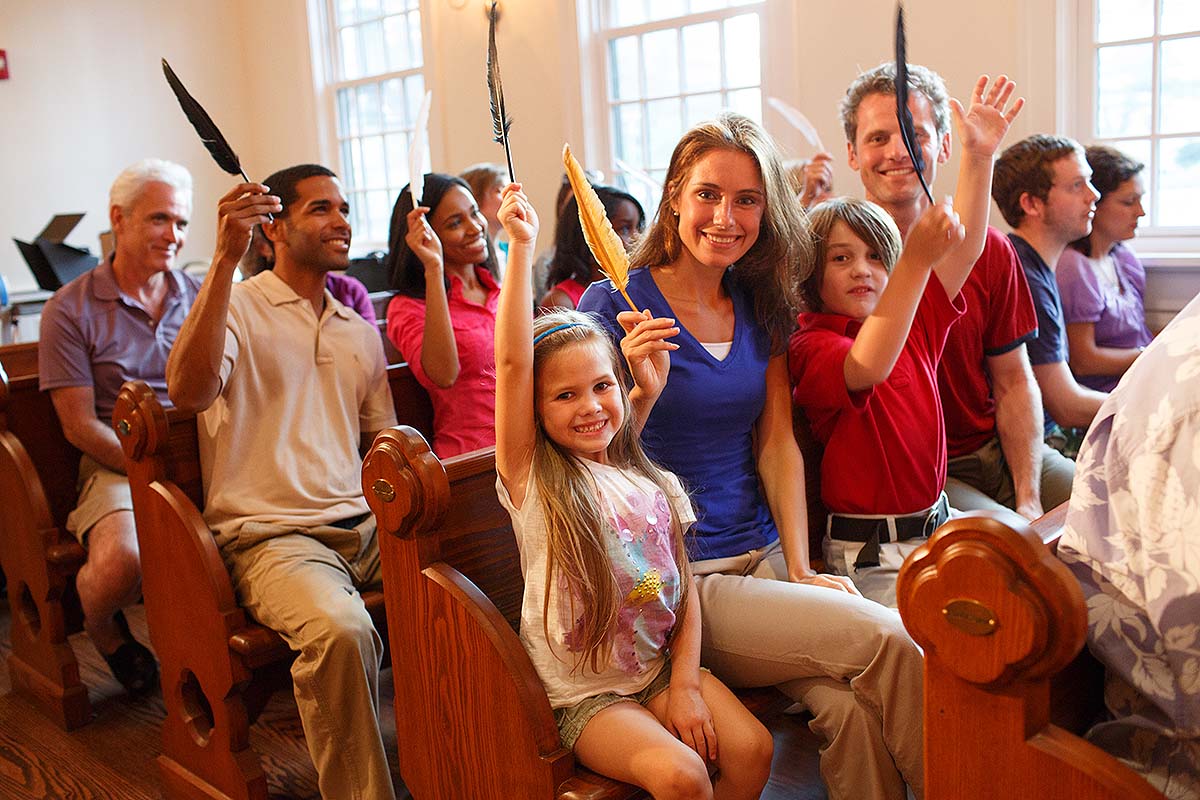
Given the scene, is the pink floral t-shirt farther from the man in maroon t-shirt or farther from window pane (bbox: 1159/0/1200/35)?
window pane (bbox: 1159/0/1200/35)

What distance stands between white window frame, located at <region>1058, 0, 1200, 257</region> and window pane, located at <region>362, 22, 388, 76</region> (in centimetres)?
445

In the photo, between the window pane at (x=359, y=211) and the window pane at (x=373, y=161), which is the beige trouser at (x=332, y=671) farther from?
the window pane at (x=359, y=211)

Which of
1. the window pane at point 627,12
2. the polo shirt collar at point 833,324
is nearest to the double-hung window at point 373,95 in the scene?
the window pane at point 627,12

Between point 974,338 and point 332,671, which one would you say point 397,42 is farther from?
point 332,671

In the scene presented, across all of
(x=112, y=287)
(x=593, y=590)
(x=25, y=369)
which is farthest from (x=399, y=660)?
(x=25, y=369)

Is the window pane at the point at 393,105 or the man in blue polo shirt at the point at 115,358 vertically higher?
the window pane at the point at 393,105

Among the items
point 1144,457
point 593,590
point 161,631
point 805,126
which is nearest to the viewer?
point 1144,457

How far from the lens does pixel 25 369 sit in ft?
11.1

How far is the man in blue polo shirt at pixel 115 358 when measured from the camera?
9.17 ft

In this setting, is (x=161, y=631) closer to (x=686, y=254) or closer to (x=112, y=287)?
(x=112, y=287)

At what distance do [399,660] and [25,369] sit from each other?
6.94 ft

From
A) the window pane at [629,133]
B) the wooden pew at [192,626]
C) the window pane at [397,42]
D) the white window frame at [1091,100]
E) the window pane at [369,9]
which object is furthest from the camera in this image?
the window pane at [369,9]

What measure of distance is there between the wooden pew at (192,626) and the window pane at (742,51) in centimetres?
363

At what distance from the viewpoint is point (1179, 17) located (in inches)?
156
